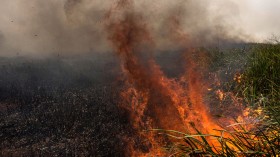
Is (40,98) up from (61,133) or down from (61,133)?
up

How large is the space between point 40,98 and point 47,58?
32.8 feet

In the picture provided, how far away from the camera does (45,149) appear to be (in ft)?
33.1

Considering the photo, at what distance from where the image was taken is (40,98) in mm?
14539

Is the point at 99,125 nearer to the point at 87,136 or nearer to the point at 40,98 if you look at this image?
the point at 87,136

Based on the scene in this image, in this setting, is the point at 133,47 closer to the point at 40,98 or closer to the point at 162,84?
the point at 162,84

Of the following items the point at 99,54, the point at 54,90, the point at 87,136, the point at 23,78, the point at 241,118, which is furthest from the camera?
the point at 99,54

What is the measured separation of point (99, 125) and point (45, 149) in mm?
2374

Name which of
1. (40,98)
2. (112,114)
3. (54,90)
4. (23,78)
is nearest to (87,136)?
(112,114)

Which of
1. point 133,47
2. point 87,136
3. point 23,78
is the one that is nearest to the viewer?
point 87,136

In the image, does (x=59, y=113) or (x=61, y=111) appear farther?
(x=61, y=111)

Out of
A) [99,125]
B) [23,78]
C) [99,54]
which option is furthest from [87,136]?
[99,54]

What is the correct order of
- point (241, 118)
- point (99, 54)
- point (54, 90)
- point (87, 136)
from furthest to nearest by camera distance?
point (99, 54), point (54, 90), point (87, 136), point (241, 118)

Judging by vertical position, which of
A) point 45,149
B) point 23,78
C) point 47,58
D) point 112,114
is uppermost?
point 47,58

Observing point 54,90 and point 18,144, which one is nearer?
point 18,144
